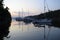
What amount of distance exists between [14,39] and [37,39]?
106 inches

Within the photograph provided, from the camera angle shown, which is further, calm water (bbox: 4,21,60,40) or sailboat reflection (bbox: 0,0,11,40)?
sailboat reflection (bbox: 0,0,11,40)

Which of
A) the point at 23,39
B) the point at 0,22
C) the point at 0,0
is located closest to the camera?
the point at 23,39

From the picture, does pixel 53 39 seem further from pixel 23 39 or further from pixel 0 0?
pixel 0 0

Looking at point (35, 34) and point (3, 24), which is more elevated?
point (35, 34)

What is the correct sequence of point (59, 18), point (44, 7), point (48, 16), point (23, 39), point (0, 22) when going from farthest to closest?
1. point (59, 18)
2. point (48, 16)
3. point (44, 7)
4. point (0, 22)
5. point (23, 39)

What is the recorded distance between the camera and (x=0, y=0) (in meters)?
26.6

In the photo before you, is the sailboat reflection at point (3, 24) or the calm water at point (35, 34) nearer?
the calm water at point (35, 34)

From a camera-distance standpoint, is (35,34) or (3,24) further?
(3,24)

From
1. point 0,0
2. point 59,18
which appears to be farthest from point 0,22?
point 59,18

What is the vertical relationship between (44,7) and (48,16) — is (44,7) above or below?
above

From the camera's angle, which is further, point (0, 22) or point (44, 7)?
point (44, 7)

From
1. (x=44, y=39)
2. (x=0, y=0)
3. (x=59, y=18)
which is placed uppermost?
(x=0, y=0)

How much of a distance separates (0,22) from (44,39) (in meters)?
27.3

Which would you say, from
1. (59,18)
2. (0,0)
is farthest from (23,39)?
(59,18)
